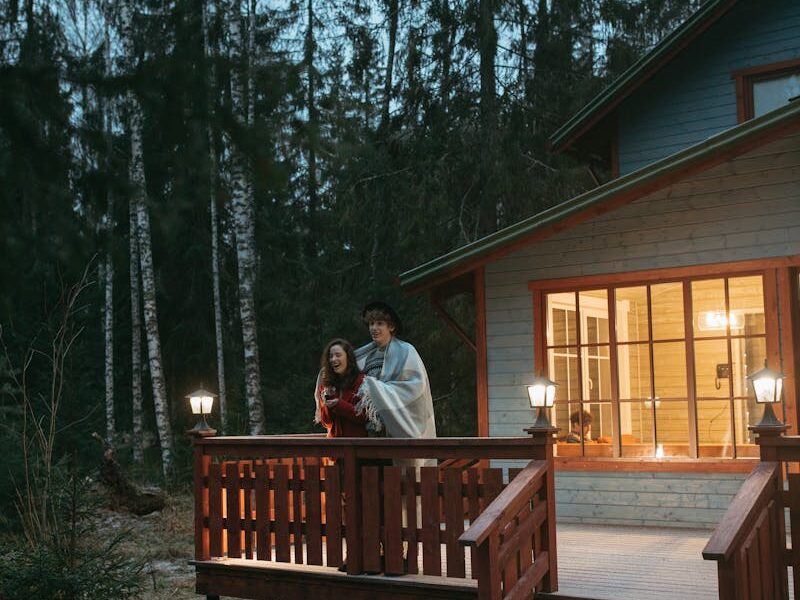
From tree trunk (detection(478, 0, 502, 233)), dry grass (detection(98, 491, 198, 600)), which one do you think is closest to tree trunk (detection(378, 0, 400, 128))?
tree trunk (detection(478, 0, 502, 233))

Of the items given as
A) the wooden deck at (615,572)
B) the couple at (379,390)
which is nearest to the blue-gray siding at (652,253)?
the wooden deck at (615,572)

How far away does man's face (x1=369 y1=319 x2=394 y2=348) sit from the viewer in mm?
7120

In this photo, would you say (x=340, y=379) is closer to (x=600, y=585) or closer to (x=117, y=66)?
(x=600, y=585)

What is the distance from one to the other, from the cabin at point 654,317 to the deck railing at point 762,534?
289 cm

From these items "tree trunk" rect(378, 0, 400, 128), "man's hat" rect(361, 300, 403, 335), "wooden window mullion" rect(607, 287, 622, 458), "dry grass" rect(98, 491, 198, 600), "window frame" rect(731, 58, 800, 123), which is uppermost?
"tree trunk" rect(378, 0, 400, 128)

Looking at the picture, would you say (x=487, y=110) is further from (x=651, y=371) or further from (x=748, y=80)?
(x=651, y=371)

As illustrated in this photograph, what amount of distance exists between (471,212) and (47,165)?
47.9 feet

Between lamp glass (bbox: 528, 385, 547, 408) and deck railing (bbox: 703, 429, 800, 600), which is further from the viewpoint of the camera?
lamp glass (bbox: 528, 385, 547, 408)

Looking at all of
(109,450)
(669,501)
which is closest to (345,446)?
(669,501)

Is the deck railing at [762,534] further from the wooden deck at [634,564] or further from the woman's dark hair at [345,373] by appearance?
the woman's dark hair at [345,373]

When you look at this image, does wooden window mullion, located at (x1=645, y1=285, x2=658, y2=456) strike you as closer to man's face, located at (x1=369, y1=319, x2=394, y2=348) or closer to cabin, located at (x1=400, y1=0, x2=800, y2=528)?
cabin, located at (x1=400, y1=0, x2=800, y2=528)

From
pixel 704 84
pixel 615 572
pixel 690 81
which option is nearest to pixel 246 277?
pixel 690 81

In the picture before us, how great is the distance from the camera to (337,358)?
22.9 feet

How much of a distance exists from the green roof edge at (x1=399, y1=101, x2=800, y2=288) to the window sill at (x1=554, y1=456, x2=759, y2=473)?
6.94 ft
